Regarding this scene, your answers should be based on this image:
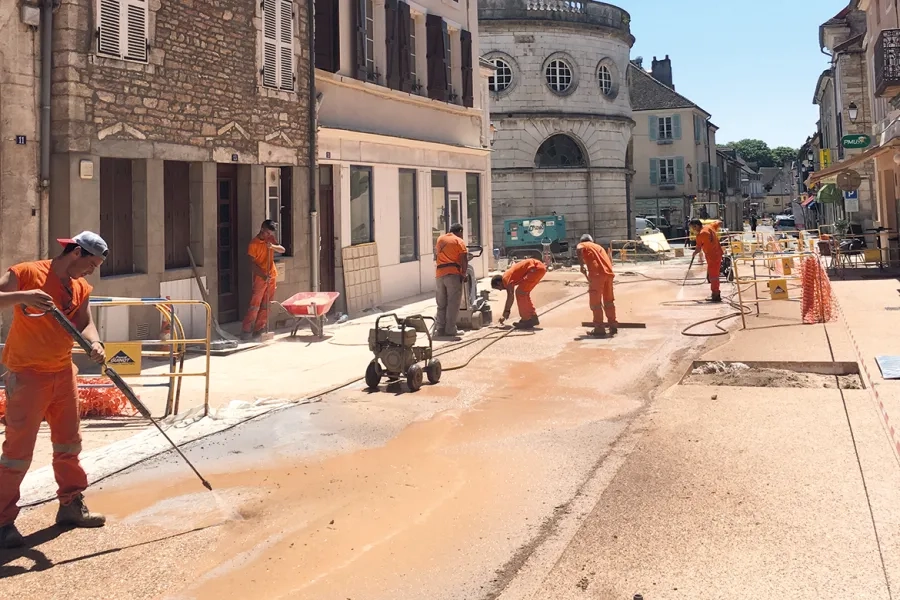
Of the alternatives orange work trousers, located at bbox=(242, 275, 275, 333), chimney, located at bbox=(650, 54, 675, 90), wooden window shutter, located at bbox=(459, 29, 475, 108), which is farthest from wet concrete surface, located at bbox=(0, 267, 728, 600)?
chimney, located at bbox=(650, 54, 675, 90)

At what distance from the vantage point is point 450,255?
501 inches

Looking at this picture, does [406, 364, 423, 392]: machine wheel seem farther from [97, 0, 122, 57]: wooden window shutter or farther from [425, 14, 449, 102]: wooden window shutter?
[425, 14, 449, 102]: wooden window shutter

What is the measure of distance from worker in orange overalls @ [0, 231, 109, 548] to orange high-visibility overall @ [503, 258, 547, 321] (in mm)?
8897

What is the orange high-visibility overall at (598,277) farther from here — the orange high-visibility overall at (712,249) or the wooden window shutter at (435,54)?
the wooden window shutter at (435,54)

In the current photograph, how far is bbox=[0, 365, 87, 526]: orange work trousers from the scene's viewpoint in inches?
200

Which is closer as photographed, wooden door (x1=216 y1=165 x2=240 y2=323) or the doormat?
the doormat

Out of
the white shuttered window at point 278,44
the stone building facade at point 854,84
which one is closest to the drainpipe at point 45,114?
the white shuttered window at point 278,44

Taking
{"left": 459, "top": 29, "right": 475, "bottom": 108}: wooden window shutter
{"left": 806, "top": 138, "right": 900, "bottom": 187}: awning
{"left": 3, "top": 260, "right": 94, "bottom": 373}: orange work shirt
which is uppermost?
{"left": 459, "top": 29, "right": 475, "bottom": 108}: wooden window shutter

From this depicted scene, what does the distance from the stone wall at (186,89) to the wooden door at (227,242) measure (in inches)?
22.9

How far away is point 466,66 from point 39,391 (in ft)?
58.3

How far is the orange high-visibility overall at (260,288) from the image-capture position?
12688 millimetres

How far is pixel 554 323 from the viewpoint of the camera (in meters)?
14.8

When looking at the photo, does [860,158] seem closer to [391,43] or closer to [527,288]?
[527,288]

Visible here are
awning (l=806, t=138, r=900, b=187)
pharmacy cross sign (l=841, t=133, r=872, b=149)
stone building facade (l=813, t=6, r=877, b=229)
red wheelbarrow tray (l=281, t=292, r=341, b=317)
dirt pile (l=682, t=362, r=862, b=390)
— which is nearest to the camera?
dirt pile (l=682, t=362, r=862, b=390)
